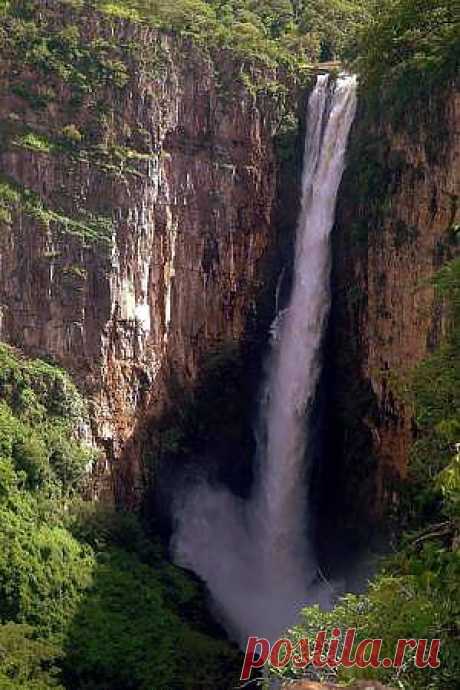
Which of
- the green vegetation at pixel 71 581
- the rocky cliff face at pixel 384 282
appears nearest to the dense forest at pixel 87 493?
the green vegetation at pixel 71 581

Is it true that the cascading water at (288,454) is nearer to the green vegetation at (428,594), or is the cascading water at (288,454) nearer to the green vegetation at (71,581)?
the green vegetation at (71,581)

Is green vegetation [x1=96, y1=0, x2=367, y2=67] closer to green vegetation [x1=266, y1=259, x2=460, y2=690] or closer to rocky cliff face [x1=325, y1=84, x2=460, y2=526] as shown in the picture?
rocky cliff face [x1=325, y1=84, x2=460, y2=526]

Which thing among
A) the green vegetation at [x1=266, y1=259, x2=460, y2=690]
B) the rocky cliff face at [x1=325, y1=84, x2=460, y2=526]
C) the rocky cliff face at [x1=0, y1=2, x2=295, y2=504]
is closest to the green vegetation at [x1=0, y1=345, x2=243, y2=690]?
the rocky cliff face at [x1=0, y1=2, x2=295, y2=504]

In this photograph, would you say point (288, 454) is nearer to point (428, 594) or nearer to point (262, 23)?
point (262, 23)

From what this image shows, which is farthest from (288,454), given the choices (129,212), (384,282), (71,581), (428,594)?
(428,594)

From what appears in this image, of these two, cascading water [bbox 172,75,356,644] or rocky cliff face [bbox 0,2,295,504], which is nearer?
rocky cliff face [bbox 0,2,295,504]

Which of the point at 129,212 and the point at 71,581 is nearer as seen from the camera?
the point at 71,581
